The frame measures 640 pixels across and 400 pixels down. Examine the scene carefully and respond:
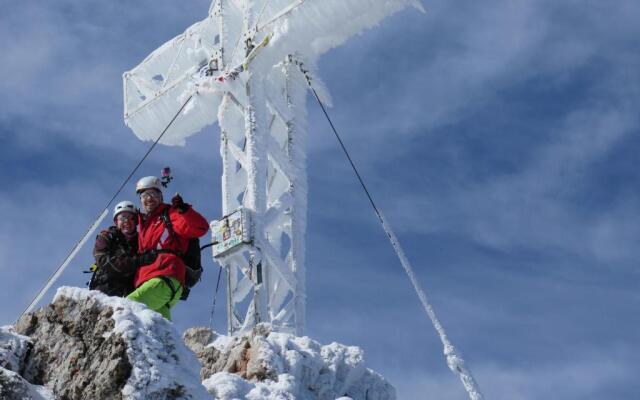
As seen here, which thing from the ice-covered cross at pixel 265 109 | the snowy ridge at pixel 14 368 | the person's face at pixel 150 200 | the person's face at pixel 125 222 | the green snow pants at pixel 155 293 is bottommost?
the snowy ridge at pixel 14 368

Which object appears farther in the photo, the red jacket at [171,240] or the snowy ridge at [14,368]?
the red jacket at [171,240]

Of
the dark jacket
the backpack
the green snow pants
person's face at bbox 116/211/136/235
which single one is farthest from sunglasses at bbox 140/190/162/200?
the green snow pants

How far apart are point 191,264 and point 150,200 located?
875 millimetres

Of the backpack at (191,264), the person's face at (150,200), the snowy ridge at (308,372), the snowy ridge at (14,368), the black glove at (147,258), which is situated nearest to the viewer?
the snowy ridge at (14,368)

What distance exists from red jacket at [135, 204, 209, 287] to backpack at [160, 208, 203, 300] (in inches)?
2.4

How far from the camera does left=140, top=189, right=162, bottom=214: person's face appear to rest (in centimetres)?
1090

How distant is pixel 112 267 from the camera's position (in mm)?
10406

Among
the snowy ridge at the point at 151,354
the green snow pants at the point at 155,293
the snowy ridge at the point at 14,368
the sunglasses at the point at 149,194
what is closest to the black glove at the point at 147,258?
the green snow pants at the point at 155,293

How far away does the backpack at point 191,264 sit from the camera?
415 inches

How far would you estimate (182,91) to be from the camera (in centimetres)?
1761

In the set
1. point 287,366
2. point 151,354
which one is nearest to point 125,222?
point 287,366

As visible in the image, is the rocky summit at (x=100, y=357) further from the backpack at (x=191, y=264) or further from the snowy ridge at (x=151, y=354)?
the backpack at (x=191, y=264)

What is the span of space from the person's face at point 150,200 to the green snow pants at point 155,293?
1.06 m

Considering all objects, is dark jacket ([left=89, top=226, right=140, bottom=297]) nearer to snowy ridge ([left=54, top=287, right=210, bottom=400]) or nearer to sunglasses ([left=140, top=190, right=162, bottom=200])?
sunglasses ([left=140, top=190, right=162, bottom=200])
